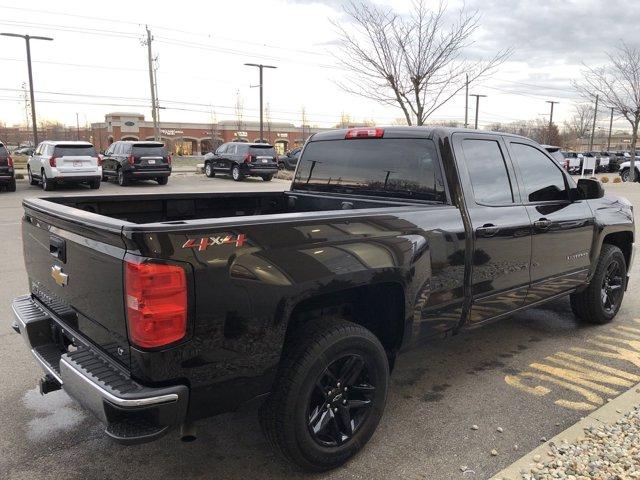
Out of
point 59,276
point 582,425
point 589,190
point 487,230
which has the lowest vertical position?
point 582,425

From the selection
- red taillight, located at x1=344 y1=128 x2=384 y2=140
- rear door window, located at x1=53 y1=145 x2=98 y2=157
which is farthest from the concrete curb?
rear door window, located at x1=53 y1=145 x2=98 y2=157

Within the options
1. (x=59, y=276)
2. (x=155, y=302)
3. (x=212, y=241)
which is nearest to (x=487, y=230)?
(x=212, y=241)

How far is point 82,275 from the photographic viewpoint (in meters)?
→ 2.62

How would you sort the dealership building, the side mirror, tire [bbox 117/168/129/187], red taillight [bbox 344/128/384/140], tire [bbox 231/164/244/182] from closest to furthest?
1. red taillight [bbox 344/128/384/140]
2. the side mirror
3. tire [bbox 117/168/129/187]
4. tire [bbox 231/164/244/182]
5. the dealership building

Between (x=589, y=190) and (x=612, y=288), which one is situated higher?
(x=589, y=190)

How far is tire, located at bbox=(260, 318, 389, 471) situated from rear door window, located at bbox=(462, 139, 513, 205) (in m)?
1.50

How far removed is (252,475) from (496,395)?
6.17ft

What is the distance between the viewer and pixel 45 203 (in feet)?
10.2

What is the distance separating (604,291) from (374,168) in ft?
9.41

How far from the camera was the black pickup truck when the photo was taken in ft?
7.41

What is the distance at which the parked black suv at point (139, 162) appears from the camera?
20953mm

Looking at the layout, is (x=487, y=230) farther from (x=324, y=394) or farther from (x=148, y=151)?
(x=148, y=151)

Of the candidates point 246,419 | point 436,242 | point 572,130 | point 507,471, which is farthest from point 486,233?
point 572,130

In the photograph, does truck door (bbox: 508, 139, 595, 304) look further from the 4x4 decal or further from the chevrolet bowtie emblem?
the chevrolet bowtie emblem
